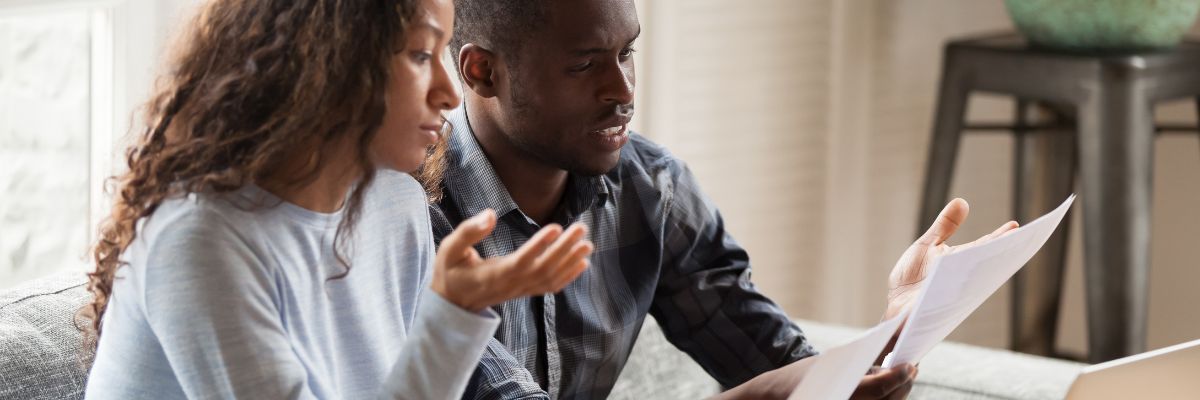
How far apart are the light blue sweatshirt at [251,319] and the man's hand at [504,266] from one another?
2 centimetres

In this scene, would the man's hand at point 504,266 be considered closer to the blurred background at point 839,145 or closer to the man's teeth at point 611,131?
the man's teeth at point 611,131

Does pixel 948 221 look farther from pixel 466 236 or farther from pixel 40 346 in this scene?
pixel 40 346

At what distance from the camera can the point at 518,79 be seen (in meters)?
1.33

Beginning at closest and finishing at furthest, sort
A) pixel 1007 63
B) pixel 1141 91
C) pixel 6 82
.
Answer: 1. pixel 6 82
2. pixel 1141 91
3. pixel 1007 63

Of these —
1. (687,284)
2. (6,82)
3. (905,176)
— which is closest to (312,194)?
(687,284)

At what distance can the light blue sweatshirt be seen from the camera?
890mm

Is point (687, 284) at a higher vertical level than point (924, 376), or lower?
higher

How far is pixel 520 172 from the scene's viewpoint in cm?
138

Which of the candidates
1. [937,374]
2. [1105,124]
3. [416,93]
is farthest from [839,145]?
[416,93]

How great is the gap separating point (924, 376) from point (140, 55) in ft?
3.28

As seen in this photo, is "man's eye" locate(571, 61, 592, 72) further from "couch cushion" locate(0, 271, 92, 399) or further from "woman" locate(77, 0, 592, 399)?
"couch cushion" locate(0, 271, 92, 399)

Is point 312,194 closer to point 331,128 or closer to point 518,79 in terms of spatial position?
point 331,128

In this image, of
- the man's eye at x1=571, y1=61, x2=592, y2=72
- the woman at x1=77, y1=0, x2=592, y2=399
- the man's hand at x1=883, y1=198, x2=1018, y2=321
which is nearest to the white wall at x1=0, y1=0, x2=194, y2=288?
the man's eye at x1=571, y1=61, x2=592, y2=72

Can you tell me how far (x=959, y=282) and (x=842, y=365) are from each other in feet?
0.41
